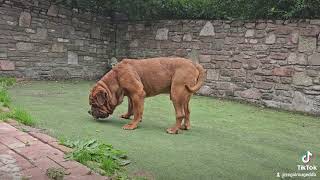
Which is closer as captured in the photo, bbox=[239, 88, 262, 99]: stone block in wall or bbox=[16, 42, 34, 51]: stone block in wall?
bbox=[239, 88, 262, 99]: stone block in wall

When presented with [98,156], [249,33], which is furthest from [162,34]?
[98,156]

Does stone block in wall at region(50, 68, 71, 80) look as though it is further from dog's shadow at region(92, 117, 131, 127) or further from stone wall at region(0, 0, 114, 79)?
dog's shadow at region(92, 117, 131, 127)

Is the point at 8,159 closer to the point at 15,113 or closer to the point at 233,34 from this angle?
the point at 15,113

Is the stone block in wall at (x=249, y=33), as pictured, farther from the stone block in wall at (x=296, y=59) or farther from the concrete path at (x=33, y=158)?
the concrete path at (x=33, y=158)

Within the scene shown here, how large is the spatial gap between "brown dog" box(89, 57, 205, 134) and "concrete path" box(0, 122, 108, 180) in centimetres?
116

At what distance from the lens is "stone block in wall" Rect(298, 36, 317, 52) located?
A: 26.9ft

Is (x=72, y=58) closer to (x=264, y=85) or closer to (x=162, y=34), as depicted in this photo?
(x=162, y=34)

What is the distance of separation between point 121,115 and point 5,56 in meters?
4.32

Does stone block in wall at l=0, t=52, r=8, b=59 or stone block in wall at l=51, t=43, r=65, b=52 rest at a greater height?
stone block in wall at l=51, t=43, r=65, b=52

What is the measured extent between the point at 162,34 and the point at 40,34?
9.86ft

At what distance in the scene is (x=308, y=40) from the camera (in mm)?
8273

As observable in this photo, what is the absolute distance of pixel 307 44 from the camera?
8289 millimetres

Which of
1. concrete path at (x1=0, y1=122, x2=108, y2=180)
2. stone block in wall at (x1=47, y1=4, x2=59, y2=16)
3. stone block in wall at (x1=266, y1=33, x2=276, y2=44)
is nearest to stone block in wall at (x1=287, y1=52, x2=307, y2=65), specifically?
stone block in wall at (x1=266, y1=33, x2=276, y2=44)

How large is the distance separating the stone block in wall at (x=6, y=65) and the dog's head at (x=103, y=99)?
463cm
